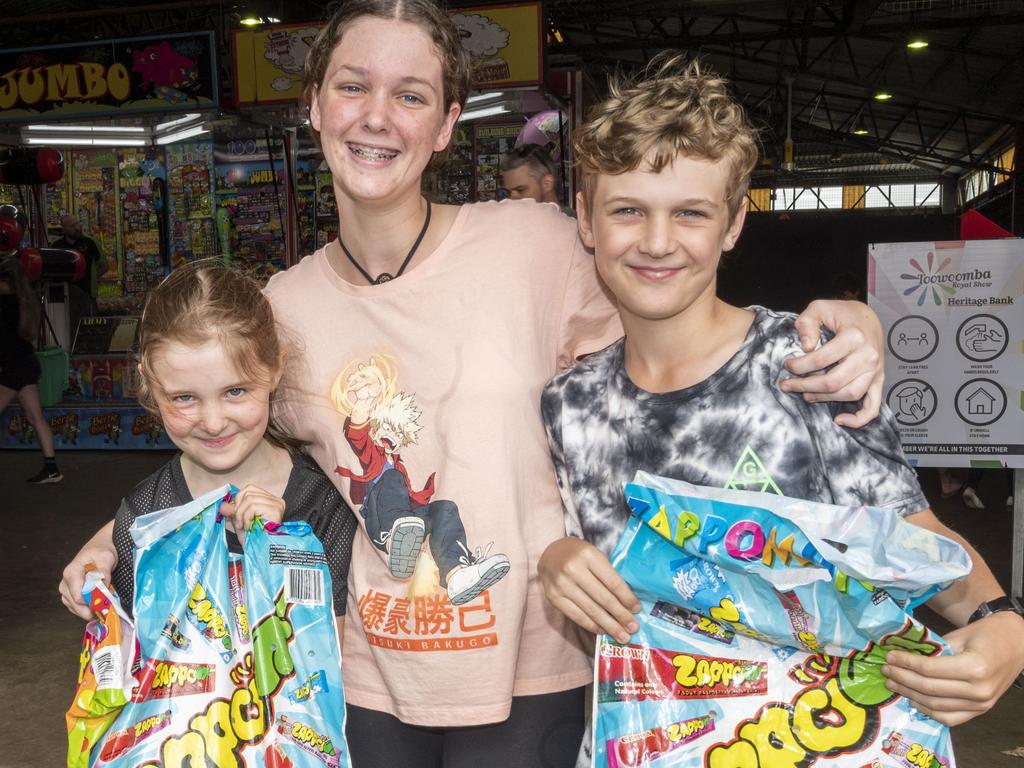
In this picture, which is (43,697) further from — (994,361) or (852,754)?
(994,361)

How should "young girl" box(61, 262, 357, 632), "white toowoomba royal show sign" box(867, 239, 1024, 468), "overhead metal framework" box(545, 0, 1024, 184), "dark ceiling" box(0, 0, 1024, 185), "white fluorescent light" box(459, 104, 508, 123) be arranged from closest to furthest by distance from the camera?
1. "young girl" box(61, 262, 357, 632)
2. "white toowoomba royal show sign" box(867, 239, 1024, 468)
3. "white fluorescent light" box(459, 104, 508, 123)
4. "dark ceiling" box(0, 0, 1024, 185)
5. "overhead metal framework" box(545, 0, 1024, 184)

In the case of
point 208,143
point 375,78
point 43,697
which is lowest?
point 43,697

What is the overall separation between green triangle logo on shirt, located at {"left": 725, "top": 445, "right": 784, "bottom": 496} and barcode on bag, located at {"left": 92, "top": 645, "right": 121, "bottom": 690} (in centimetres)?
78

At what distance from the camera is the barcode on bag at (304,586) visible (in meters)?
1.20

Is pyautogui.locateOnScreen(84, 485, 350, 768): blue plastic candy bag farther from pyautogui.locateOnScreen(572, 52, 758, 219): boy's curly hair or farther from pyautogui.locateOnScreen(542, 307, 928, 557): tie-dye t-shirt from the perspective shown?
pyautogui.locateOnScreen(572, 52, 758, 219): boy's curly hair

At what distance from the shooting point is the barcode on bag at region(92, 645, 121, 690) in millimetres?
1170

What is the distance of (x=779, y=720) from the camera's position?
1073mm

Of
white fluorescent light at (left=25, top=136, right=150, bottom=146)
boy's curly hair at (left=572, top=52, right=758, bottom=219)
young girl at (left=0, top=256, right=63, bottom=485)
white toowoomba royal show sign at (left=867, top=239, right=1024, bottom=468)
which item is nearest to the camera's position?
boy's curly hair at (left=572, top=52, right=758, bottom=219)

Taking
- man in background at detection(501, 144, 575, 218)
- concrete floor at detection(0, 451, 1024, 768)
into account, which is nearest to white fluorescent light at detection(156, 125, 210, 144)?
concrete floor at detection(0, 451, 1024, 768)

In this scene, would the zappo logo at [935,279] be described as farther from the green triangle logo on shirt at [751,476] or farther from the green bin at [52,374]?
the green bin at [52,374]

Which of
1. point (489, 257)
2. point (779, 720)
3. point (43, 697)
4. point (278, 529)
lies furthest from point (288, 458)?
point (43, 697)

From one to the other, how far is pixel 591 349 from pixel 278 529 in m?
0.51

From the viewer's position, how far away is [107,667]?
1179 mm

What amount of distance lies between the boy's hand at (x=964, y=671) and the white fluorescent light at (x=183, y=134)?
291 inches
